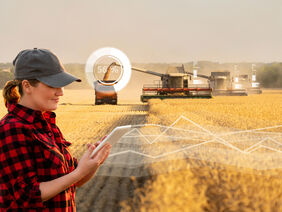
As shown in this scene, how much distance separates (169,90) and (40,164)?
33.2m

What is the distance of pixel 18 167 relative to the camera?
5.72 ft

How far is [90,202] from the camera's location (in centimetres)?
518

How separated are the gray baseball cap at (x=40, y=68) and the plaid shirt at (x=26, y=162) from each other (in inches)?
7.2

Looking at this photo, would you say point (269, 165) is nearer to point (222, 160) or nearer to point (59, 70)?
point (222, 160)

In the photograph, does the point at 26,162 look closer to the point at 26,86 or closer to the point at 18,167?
the point at 18,167

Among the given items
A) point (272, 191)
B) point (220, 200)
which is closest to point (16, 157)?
point (220, 200)

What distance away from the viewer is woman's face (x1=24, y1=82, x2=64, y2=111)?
74.3 inches

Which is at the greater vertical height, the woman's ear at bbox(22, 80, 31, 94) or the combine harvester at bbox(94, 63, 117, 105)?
the woman's ear at bbox(22, 80, 31, 94)
